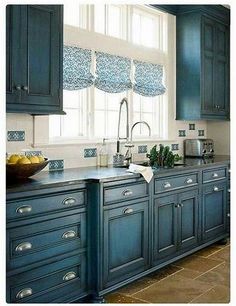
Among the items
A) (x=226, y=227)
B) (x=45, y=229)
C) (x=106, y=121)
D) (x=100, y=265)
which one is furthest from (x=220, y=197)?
(x=45, y=229)

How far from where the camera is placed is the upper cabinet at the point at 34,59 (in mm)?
2779

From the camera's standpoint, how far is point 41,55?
2.97 m

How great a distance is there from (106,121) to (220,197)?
61.6 inches

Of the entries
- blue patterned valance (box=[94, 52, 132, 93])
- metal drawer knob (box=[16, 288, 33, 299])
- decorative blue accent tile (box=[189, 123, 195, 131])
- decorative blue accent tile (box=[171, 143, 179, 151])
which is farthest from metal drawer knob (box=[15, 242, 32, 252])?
decorative blue accent tile (box=[189, 123, 195, 131])

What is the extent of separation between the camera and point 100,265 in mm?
2977

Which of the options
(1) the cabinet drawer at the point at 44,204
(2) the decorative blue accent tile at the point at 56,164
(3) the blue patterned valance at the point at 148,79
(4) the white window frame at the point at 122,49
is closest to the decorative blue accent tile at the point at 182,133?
(4) the white window frame at the point at 122,49

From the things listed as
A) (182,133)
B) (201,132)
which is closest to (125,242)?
(182,133)

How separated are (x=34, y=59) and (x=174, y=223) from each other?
6.38ft

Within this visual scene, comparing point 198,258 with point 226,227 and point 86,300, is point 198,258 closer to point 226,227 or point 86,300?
point 226,227

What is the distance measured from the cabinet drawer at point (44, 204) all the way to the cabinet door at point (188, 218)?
1356mm

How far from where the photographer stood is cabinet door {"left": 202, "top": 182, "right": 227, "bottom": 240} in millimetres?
4355

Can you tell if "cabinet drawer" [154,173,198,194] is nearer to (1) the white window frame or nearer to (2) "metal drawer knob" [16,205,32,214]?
(1) the white window frame

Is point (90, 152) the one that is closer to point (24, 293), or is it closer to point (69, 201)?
point (69, 201)

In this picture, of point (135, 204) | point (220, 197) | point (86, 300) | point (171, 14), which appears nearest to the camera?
point (86, 300)
